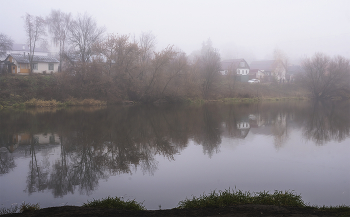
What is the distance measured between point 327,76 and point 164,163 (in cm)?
5321

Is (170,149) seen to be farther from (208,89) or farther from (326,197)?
(208,89)

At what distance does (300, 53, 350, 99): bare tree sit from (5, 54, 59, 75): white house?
48740 millimetres

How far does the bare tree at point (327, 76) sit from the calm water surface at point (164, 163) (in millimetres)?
40043

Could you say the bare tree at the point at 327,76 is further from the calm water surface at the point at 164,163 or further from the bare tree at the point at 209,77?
the calm water surface at the point at 164,163

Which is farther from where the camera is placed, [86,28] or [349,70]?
[349,70]

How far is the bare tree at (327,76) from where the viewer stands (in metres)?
53.7

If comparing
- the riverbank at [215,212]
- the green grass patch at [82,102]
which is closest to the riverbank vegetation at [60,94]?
the green grass patch at [82,102]

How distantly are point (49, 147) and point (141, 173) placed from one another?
20.5 feet

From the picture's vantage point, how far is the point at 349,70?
2181 inches

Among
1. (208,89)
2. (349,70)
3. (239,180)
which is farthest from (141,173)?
(349,70)

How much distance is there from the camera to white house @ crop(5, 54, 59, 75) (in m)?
47.4

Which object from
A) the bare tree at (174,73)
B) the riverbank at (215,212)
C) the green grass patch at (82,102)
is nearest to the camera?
the riverbank at (215,212)

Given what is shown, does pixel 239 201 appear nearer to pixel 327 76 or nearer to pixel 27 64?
pixel 27 64

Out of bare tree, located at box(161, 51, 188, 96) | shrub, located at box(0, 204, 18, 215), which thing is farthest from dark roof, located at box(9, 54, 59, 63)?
shrub, located at box(0, 204, 18, 215)
